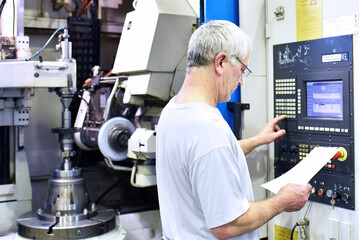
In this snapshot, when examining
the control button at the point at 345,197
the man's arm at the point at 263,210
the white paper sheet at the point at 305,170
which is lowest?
the control button at the point at 345,197

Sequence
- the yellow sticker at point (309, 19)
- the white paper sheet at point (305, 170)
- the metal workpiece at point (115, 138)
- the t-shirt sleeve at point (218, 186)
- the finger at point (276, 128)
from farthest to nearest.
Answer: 1. the metal workpiece at point (115, 138)
2. the finger at point (276, 128)
3. the yellow sticker at point (309, 19)
4. the white paper sheet at point (305, 170)
5. the t-shirt sleeve at point (218, 186)

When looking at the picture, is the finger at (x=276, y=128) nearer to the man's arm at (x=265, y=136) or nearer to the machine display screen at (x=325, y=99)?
the man's arm at (x=265, y=136)

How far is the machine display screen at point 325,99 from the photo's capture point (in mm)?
1908

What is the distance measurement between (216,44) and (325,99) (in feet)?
2.80

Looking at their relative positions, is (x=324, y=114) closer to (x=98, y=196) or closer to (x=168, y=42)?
(x=168, y=42)

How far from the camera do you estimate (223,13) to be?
87.6 inches

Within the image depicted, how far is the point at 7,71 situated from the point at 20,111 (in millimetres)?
497

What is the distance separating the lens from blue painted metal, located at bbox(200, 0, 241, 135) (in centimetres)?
218

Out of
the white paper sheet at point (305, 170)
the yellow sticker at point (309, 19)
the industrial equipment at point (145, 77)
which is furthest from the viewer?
the industrial equipment at point (145, 77)

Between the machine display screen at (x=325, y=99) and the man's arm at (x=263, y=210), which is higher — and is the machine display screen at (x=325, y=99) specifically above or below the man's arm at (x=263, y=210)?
above

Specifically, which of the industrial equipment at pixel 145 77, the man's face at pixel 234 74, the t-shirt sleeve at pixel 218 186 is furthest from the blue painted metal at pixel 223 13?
the t-shirt sleeve at pixel 218 186

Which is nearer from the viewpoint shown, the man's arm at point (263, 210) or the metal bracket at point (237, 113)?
the man's arm at point (263, 210)

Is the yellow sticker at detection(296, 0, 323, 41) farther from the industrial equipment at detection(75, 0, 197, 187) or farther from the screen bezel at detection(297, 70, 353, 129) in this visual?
the industrial equipment at detection(75, 0, 197, 187)

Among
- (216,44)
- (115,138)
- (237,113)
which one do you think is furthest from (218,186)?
(115,138)
